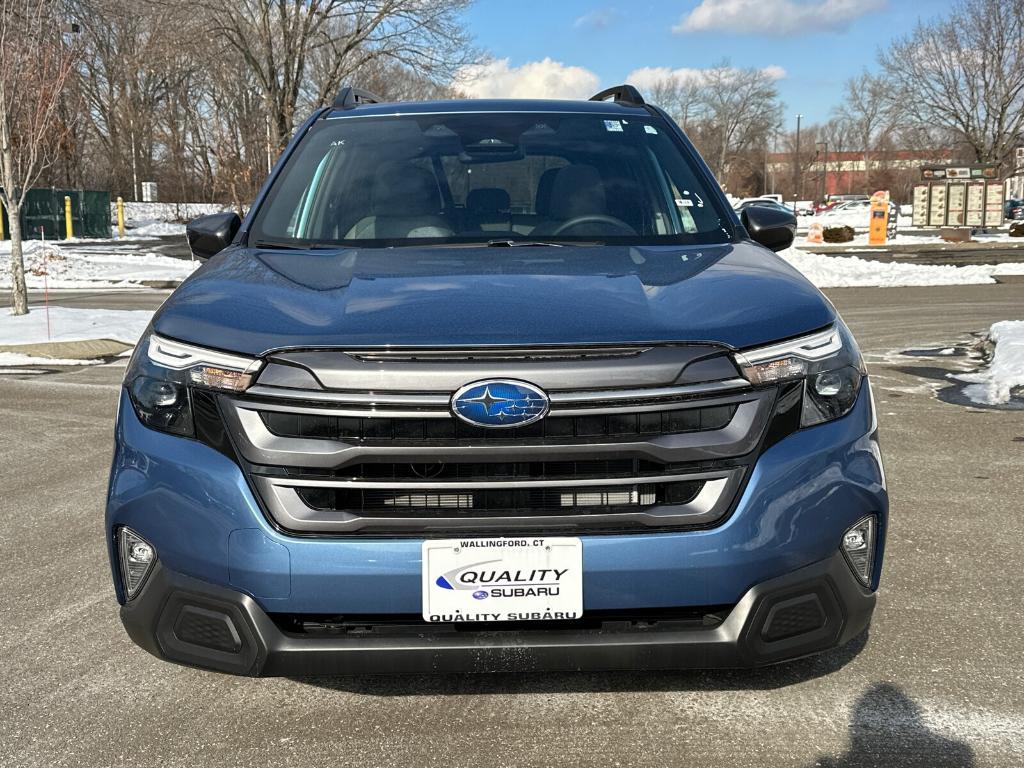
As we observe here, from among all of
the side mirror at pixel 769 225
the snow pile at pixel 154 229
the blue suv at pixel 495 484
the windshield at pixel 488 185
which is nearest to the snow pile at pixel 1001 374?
the side mirror at pixel 769 225

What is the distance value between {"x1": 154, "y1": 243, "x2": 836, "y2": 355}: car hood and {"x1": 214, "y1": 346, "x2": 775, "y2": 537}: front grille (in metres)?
0.07

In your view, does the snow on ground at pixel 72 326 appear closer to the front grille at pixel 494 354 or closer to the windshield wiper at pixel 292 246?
the windshield wiper at pixel 292 246

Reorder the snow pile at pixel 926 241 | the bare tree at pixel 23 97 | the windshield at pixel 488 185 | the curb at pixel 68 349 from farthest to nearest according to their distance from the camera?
the snow pile at pixel 926 241 < the bare tree at pixel 23 97 < the curb at pixel 68 349 < the windshield at pixel 488 185

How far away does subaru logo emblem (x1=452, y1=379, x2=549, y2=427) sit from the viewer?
2418mm

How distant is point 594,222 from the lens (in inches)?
149

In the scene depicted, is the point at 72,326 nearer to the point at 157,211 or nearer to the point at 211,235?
the point at 211,235

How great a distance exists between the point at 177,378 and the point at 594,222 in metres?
1.71

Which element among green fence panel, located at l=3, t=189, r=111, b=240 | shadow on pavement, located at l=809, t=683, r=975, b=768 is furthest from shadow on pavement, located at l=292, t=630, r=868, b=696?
green fence panel, located at l=3, t=189, r=111, b=240

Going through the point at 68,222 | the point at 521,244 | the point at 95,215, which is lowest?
the point at 521,244

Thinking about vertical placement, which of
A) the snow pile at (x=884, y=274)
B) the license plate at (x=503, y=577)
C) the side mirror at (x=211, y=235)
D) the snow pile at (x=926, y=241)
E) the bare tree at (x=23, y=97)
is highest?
the bare tree at (x=23, y=97)

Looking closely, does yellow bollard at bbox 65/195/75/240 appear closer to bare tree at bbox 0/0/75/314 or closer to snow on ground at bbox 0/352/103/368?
bare tree at bbox 0/0/75/314

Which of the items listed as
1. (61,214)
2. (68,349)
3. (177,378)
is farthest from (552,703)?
(61,214)

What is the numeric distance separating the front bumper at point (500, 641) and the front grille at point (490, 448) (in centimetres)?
25

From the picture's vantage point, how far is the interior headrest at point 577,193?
3836 mm
